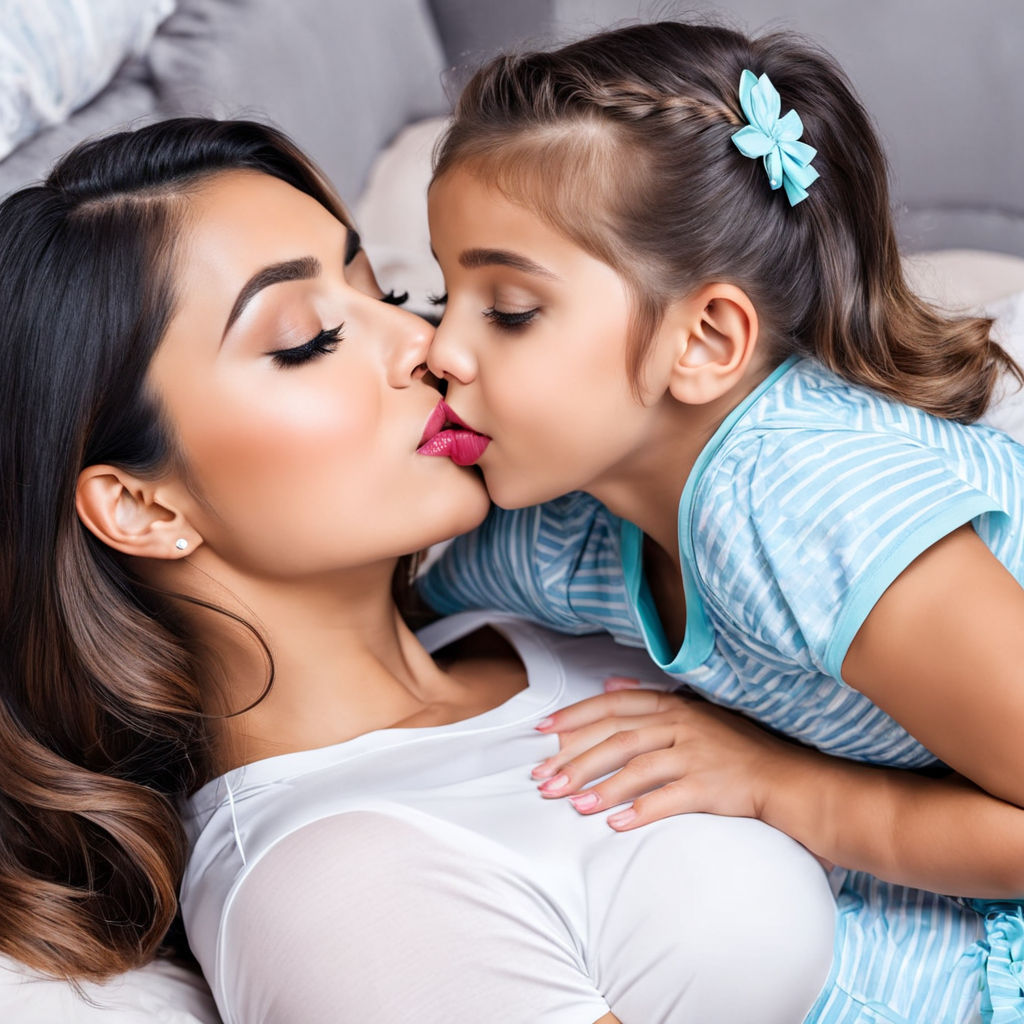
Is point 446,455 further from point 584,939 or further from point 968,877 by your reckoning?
point 968,877

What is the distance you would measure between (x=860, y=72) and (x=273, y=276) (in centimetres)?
215

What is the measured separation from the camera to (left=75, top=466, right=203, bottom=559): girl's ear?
139cm

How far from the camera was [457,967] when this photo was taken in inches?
48.9

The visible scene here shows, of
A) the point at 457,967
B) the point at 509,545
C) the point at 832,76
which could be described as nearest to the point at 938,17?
the point at 832,76

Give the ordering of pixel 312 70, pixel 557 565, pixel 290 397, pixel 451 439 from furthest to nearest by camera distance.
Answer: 1. pixel 312 70
2. pixel 557 565
3. pixel 451 439
4. pixel 290 397

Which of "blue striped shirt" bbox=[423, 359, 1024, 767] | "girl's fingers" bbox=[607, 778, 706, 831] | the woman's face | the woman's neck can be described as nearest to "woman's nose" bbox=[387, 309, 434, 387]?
the woman's face

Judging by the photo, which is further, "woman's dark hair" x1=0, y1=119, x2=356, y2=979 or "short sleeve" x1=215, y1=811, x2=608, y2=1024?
"woman's dark hair" x1=0, y1=119, x2=356, y2=979

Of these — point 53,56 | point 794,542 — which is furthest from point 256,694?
point 53,56

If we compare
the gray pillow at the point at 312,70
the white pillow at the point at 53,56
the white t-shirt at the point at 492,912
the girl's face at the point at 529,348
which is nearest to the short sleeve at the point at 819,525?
the girl's face at the point at 529,348

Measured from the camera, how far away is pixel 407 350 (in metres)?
1.44

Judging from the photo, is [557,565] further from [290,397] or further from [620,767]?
[290,397]

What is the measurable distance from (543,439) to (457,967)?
625 mm

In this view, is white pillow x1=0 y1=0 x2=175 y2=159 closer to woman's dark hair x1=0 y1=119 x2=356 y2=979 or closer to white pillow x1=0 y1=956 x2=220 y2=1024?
woman's dark hair x1=0 y1=119 x2=356 y2=979

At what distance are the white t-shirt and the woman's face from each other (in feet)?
1.05
